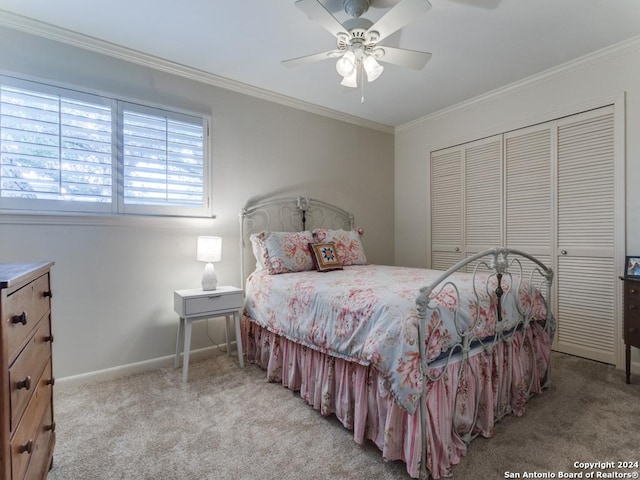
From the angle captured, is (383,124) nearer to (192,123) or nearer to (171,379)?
(192,123)

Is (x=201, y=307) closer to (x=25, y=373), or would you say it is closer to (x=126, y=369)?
(x=126, y=369)

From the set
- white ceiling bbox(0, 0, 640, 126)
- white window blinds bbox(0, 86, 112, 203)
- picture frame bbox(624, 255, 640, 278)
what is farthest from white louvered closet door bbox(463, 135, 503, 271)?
white window blinds bbox(0, 86, 112, 203)

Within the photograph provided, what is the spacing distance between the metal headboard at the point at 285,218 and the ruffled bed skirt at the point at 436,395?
3.93 ft

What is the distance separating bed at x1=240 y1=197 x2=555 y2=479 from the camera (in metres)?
1.47

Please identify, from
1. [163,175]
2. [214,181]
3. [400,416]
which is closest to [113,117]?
[163,175]

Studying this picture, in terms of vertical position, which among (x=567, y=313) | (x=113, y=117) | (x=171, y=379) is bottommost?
(x=171, y=379)

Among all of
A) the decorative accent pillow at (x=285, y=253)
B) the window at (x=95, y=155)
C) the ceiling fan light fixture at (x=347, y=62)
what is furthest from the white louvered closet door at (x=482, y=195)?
the window at (x=95, y=155)

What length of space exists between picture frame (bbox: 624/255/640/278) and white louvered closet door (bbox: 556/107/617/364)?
0.26 metres

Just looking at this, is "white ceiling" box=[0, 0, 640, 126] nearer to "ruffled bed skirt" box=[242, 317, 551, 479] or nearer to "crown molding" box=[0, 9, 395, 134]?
"crown molding" box=[0, 9, 395, 134]

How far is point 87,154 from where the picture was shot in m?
2.44

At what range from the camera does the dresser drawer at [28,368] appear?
94 cm

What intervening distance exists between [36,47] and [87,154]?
0.78m

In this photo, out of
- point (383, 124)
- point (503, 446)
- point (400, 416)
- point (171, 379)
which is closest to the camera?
point (400, 416)

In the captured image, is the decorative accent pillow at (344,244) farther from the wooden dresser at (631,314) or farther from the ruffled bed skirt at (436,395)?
the wooden dresser at (631,314)
